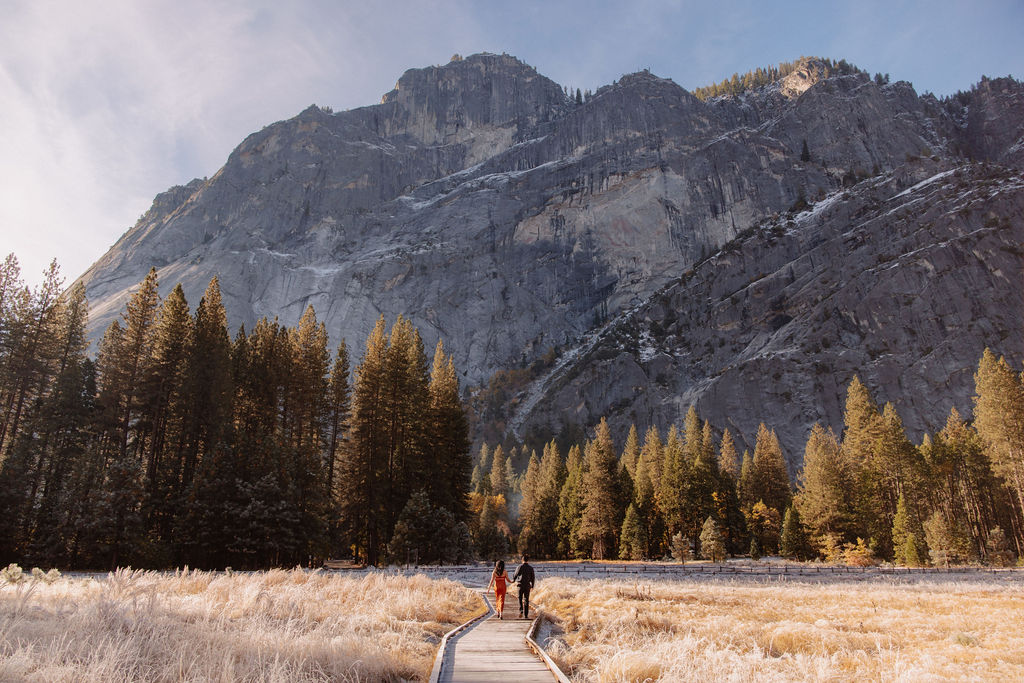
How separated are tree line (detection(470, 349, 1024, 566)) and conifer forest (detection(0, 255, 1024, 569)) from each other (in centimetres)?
23

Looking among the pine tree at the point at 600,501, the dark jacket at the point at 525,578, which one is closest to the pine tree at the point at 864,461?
the pine tree at the point at 600,501

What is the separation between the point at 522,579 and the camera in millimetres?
14930

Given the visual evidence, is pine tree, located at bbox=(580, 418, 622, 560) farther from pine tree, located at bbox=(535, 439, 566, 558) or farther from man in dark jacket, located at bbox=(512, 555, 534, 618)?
man in dark jacket, located at bbox=(512, 555, 534, 618)

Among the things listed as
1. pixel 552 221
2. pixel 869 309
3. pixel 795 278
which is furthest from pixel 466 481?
pixel 552 221

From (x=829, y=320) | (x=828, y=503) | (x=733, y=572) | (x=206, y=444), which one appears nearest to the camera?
(x=206, y=444)

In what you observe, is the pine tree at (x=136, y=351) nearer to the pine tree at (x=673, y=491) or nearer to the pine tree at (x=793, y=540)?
the pine tree at (x=673, y=491)

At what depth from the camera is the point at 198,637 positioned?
7477 mm

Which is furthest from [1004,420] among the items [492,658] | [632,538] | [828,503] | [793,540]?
[492,658]

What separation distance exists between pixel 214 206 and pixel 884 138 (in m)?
222

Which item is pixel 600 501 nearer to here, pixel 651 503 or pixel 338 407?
pixel 651 503

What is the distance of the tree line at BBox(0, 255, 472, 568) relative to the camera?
2877cm

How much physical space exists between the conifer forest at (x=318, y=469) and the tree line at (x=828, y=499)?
0.23m

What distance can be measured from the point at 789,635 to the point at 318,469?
3028 centimetres

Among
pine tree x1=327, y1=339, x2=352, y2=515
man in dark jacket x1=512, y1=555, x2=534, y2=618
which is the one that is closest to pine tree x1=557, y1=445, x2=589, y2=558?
pine tree x1=327, y1=339, x2=352, y2=515
